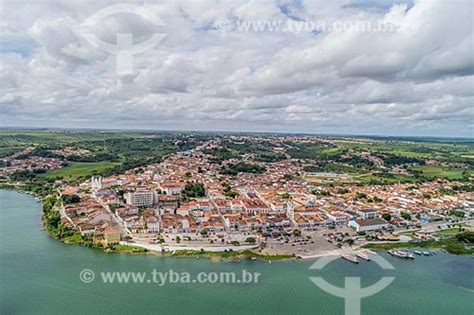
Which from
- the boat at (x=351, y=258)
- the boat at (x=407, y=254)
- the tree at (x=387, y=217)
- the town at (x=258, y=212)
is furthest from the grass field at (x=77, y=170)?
the boat at (x=407, y=254)

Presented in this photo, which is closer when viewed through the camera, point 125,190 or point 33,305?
point 33,305

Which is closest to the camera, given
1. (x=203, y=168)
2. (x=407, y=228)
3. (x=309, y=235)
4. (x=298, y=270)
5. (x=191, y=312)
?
(x=191, y=312)

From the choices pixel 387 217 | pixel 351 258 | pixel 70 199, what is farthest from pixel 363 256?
pixel 70 199

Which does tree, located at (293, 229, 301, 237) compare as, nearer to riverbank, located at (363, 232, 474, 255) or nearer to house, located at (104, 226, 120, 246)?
riverbank, located at (363, 232, 474, 255)

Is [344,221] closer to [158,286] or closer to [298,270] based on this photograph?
[298,270]

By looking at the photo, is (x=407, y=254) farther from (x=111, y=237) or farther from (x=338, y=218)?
(x=111, y=237)

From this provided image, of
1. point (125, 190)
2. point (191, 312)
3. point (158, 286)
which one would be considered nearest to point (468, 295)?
point (191, 312)
